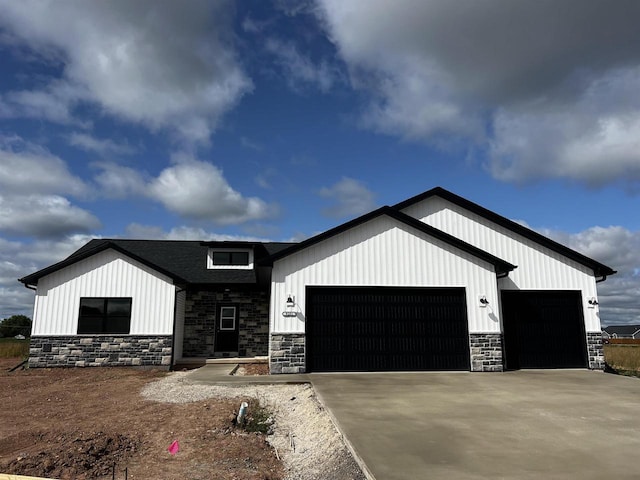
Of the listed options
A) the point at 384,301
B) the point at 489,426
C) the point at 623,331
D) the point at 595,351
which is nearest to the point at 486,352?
the point at 384,301

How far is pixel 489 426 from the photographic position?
6.79m

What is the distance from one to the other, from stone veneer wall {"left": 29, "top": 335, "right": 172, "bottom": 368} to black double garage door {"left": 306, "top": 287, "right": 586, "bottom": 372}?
568cm

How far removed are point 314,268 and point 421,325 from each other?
3.83 meters

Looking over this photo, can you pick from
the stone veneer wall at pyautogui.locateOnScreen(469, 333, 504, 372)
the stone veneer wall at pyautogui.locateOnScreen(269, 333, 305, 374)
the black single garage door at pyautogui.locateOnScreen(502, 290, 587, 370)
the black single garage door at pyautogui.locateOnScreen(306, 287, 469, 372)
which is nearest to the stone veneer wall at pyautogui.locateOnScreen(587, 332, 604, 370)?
the black single garage door at pyautogui.locateOnScreen(502, 290, 587, 370)

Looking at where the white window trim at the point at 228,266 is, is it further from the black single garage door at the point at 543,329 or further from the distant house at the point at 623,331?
the distant house at the point at 623,331

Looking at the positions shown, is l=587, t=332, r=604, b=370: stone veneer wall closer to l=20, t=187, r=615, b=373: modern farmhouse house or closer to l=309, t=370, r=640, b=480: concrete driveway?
l=20, t=187, r=615, b=373: modern farmhouse house

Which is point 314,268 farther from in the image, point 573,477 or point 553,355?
point 573,477

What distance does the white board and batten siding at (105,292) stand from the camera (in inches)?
602

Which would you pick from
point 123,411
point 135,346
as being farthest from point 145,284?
point 123,411

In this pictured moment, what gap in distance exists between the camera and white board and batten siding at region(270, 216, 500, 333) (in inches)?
538

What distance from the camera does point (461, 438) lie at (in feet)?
20.1

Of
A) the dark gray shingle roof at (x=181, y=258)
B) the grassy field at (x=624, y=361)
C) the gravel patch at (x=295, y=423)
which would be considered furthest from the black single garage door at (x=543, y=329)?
the dark gray shingle roof at (x=181, y=258)

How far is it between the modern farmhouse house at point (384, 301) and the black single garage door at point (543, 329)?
0.03 metres

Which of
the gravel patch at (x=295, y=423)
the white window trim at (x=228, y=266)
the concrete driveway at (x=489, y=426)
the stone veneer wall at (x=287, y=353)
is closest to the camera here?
the concrete driveway at (x=489, y=426)
